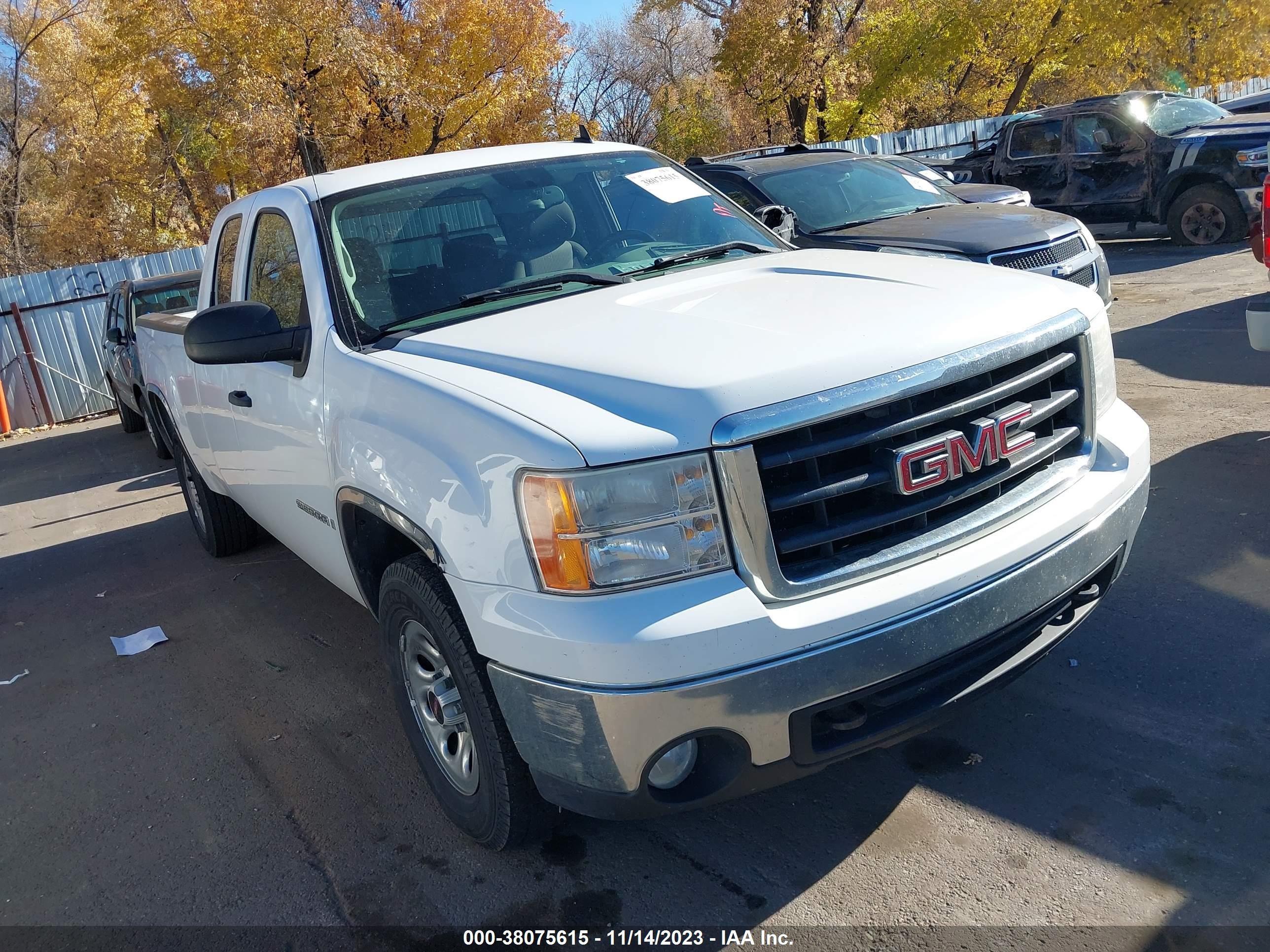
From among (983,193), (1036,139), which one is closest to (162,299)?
(983,193)

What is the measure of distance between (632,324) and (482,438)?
0.69 metres

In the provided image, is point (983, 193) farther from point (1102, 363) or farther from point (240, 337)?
point (240, 337)

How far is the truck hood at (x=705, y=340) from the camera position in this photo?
2.45 meters

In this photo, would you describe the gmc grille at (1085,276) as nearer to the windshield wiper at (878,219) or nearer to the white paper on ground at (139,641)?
the windshield wiper at (878,219)

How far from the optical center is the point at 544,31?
1906 centimetres

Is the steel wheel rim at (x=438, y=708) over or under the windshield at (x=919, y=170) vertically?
under

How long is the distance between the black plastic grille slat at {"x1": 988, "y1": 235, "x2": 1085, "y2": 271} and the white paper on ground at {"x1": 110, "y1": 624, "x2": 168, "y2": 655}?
18.6 ft

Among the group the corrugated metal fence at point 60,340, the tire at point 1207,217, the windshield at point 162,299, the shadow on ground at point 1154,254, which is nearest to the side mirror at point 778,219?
the shadow on ground at point 1154,254

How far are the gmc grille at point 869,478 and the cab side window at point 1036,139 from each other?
38.9 ft

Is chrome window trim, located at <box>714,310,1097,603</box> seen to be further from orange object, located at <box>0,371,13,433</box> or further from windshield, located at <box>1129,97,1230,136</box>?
orange object, located at <box>0,371,13,433</box>

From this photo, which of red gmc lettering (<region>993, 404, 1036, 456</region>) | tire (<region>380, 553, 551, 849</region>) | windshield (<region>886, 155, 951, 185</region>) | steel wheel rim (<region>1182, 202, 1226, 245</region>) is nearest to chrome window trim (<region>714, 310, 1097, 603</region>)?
red gmc lettering (<region>993, 404, 1036, 456</region>)

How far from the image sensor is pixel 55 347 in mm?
15398

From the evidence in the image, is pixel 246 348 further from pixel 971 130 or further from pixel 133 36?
pixel 971 130

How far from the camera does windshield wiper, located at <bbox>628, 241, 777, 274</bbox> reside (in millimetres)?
3855
